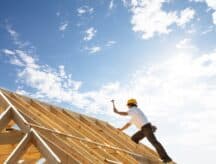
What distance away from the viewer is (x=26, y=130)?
6.13 m

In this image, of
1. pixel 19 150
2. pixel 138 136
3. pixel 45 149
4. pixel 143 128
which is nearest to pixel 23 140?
pixel 19 150

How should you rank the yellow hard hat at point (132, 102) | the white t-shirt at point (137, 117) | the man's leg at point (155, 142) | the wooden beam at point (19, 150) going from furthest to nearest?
the yellow hard hat at point (132, 102)
the white t-shirt at point (137, 117)
the man's leg at point (155, 142)
the wooden beam at point (19, 150)

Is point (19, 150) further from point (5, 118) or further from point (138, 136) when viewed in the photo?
point (138, 136)

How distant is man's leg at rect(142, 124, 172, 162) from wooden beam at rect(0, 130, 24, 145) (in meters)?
3.14

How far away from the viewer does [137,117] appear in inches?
338

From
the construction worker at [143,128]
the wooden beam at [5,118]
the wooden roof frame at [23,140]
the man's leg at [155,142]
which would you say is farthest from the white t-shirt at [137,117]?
the wooden beam at [5,118]

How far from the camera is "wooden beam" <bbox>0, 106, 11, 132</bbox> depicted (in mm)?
6146

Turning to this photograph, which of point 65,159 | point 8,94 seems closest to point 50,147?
point 65,159

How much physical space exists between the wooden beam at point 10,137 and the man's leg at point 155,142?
3.14 metres

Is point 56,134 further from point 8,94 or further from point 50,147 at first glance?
point 8,94

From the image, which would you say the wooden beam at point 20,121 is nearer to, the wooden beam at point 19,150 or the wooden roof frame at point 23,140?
the wooden roof frame at point 23,140

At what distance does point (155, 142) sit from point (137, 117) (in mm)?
737

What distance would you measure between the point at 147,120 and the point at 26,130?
3.29 m

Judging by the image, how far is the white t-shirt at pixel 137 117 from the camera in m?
8.49
